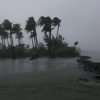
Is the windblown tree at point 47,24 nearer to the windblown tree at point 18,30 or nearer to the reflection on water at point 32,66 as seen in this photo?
the windblown tree at point 18,30

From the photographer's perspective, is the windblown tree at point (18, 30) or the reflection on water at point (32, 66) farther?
the windblown tree at point (18, 30)

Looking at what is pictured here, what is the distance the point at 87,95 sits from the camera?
40.9 ft

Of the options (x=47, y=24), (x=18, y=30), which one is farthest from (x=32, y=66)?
(x=18, y=30)

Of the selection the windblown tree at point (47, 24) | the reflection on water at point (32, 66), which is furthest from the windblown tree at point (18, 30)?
the reflection on water at point (32, 66)

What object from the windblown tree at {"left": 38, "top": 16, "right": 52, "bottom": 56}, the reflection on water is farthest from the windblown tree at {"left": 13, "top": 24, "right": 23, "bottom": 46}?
the reflection on water

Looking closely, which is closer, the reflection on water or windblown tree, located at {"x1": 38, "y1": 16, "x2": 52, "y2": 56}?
the reflection on water

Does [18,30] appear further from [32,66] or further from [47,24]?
[32,66]

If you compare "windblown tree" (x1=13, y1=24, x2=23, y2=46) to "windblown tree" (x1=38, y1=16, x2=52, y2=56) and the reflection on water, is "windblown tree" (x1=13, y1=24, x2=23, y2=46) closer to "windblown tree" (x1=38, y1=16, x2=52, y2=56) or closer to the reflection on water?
"windblown tree" (x1=38, y1=16, x2=52, y2=56)

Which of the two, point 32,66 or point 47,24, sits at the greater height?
point 47,24

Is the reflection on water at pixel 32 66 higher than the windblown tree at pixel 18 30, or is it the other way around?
the windblown tree at pixel 18 30

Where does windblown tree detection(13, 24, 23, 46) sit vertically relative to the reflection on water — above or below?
above

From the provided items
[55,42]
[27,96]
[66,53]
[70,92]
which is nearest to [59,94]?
[70,92]

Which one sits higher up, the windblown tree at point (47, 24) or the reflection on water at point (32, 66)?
the windblown tree at point (47, 24)

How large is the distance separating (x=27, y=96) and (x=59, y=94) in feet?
6.13
